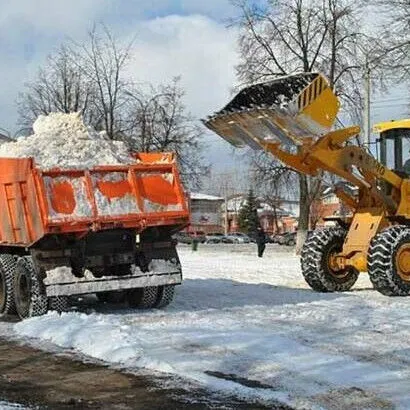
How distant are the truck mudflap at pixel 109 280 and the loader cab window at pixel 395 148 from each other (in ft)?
17.2

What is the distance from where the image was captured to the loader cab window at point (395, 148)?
51.2 ft

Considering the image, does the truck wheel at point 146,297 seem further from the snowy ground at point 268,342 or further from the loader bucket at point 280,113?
the loader bucket at point 280,113

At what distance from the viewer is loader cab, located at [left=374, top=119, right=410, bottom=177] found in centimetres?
1555

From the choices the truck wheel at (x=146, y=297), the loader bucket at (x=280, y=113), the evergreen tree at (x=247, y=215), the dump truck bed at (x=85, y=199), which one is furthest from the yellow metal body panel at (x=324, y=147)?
the evergreen tree at (x=247, y=215)

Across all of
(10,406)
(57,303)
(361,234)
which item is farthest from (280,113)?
(10,406)

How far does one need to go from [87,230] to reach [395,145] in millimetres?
6808

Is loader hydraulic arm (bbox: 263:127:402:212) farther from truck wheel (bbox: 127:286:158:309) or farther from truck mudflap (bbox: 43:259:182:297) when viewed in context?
truck wheel (bbox: 127:286:158:309)

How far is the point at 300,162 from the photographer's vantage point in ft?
48.0

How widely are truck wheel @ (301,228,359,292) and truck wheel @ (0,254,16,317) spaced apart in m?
5.63

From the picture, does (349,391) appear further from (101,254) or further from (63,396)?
(101,254)

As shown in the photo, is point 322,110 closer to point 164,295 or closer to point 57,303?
point 164,295

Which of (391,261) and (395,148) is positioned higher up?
(395,148)

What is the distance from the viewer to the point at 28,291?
12.2 metres

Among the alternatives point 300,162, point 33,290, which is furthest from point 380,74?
point 33,290
